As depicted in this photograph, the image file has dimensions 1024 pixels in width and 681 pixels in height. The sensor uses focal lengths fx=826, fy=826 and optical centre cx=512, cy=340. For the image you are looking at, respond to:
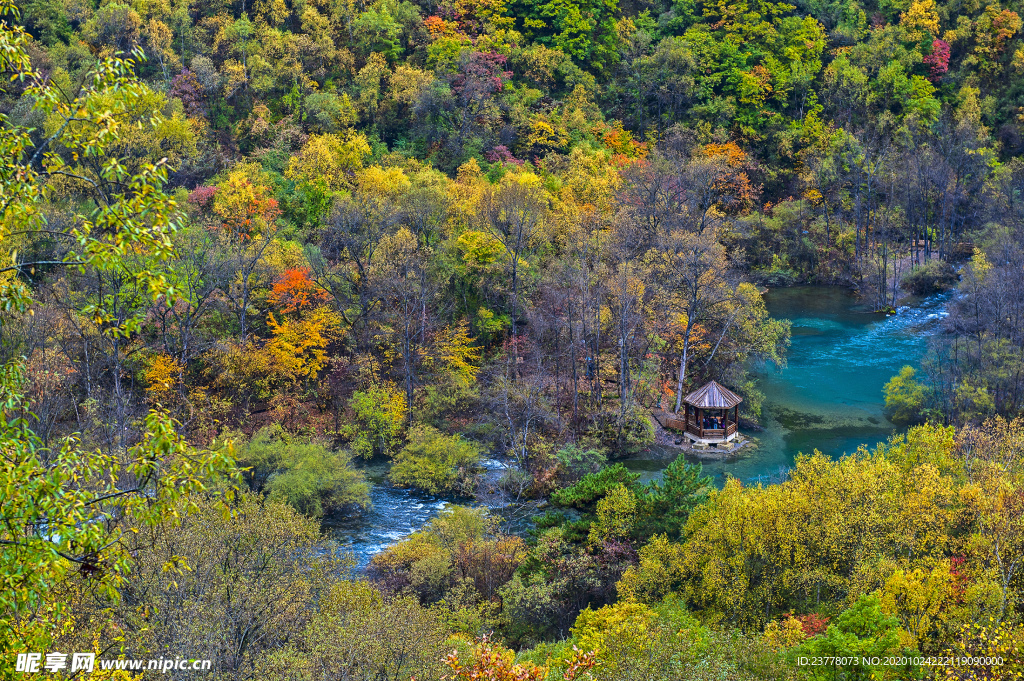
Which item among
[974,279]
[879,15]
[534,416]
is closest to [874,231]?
[974,279]

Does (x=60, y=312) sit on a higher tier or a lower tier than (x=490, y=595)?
higher

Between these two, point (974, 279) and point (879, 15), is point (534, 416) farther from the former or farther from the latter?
point (879, 15)

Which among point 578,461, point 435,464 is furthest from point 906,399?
point 435,464

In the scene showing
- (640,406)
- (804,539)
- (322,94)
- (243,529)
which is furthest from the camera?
(322,94)

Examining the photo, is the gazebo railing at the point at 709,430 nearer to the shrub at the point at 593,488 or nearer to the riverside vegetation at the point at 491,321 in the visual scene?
the riverside vegetation at the point at 491,321

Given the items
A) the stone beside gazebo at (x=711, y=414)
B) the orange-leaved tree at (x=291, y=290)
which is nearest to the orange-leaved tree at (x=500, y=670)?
Answer: the stone beside gazebo at (x=711, y=414)

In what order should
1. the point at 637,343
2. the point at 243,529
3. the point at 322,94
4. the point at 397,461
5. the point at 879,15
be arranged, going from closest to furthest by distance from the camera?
the point at 243,529, the point at 397,461, the point at 637,343, the point at 322,94, the point at 879,15

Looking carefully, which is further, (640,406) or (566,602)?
(640,406)
